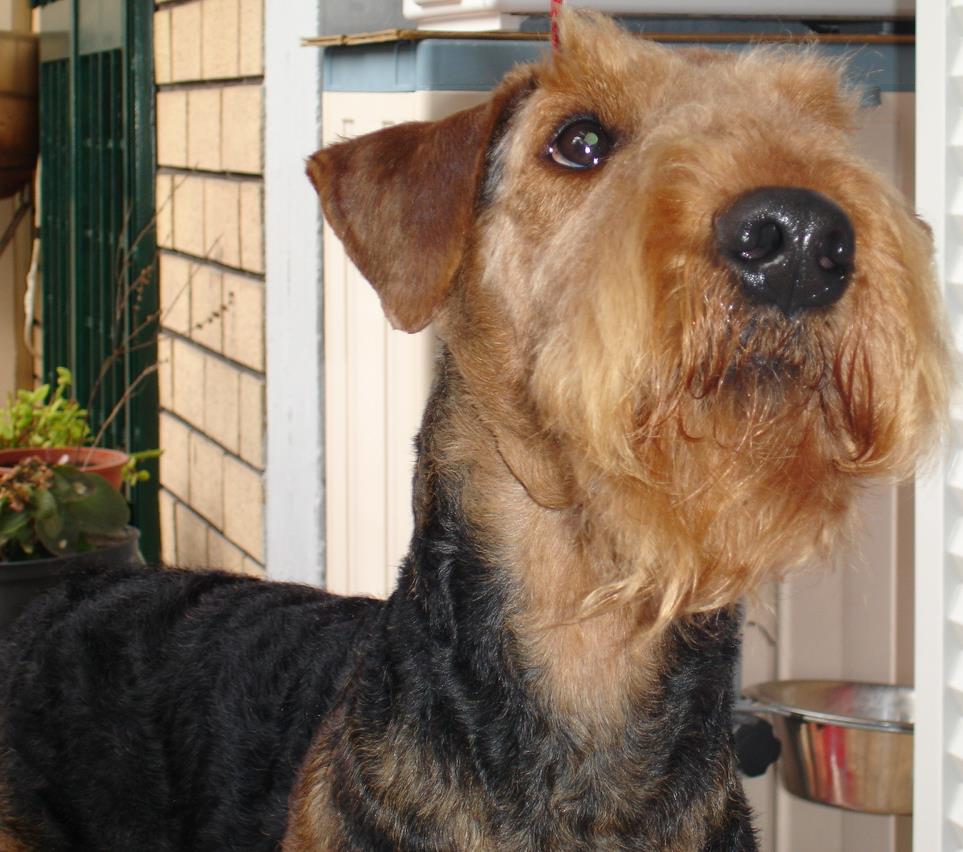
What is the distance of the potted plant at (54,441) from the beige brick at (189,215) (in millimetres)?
573

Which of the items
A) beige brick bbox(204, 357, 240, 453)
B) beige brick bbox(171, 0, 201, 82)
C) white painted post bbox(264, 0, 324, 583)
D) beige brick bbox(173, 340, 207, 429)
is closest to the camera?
white painted post bbox(264, 0, 324, 583)

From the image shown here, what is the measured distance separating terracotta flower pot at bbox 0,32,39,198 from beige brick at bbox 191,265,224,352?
2.92 metres

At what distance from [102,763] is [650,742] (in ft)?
3.42

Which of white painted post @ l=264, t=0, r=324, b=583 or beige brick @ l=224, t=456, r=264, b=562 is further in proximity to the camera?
beige brick @ l=224, t=456, r=264, b=562

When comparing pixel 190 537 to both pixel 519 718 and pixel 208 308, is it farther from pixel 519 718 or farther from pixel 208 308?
pixel 519 718

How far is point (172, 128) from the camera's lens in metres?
4.07

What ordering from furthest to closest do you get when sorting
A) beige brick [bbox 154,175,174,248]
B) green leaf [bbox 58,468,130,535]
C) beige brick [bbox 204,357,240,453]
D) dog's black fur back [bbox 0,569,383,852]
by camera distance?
beige brick [bbox 154,175,174,248] → beige brick [bbox 204,357,240,453] → green leaf [bbox 58,468,130,535] → dog's black fur back [bbox 0,569,383,852]

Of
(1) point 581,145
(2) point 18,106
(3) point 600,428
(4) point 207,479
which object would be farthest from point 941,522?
(2) point 18,106

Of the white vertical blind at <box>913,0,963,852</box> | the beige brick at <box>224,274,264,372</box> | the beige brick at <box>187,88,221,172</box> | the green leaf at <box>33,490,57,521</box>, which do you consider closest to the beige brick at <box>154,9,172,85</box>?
the beige brick at <box>187,88,221,172</box>

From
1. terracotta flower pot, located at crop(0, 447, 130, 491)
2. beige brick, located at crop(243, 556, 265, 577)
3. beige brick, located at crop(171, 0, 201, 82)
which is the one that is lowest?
beige brick, located at crop(243, 556, 265, 577)

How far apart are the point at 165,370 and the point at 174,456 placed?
0.98ft

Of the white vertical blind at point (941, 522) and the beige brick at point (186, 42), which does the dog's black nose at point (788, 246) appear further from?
the beige brick at point (186, 42)

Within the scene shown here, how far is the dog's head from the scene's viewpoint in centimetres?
138

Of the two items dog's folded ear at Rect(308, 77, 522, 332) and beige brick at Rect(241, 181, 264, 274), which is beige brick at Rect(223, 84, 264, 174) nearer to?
beige brick at Rect(241, 181, 264, 274)
